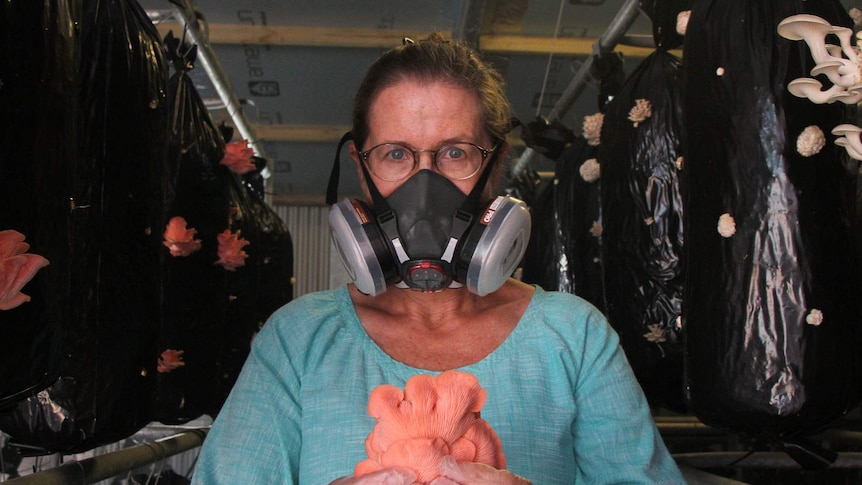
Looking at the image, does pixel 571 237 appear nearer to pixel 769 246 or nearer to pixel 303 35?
pixel 769 246

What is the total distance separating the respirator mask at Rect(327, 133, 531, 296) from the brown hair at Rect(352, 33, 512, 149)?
0.42 ft

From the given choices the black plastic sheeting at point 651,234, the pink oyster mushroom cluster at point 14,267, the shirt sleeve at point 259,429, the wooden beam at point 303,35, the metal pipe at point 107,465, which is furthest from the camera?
the wooden beam at point 303,35

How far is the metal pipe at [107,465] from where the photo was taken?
2.12 meters

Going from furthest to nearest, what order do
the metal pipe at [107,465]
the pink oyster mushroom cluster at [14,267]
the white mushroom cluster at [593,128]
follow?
the white mushroom cluster at [593,128] → the metal pipe at [107,465] → the pink oyster mushroom cluster at [14,267]

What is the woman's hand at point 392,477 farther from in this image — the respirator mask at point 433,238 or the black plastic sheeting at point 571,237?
the black plastic sheeting at point 571,237

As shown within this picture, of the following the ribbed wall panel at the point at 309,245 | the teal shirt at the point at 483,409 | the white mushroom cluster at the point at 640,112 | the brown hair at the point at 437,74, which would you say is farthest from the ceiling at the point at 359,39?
the ribbed wall panel at the point at 309,245

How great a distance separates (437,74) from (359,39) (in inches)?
170

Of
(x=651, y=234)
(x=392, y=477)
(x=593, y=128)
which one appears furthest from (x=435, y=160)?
(x=593, y=128)

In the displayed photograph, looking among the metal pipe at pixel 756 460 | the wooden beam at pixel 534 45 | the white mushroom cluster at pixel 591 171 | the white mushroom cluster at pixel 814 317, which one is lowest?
the metal pipe at pixel 756 460

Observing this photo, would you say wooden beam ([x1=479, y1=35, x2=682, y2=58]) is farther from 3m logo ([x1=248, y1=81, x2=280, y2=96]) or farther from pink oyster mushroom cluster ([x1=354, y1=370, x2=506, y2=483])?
pink oyster mushroom cluster ([x1=354, y1=370, x2=506, y2=483])

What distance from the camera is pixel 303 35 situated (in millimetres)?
5840

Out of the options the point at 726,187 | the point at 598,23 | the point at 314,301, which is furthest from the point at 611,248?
the point at 598,23

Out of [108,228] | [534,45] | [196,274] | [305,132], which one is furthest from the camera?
[305,132]

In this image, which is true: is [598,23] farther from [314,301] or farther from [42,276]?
[42,276]
